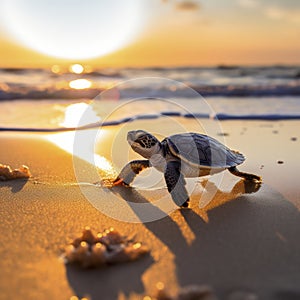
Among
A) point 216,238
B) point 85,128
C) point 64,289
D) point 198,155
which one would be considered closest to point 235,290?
point 216,238

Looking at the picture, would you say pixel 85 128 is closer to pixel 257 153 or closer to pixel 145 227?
pixel 257 153

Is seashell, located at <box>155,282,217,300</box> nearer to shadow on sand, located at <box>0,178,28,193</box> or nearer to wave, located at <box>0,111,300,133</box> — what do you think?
shadow on sand, located at <box>0,178,28,193</box>

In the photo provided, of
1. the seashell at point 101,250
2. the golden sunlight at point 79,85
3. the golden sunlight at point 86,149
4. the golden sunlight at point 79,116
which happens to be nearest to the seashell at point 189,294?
the seashell at point 101,250

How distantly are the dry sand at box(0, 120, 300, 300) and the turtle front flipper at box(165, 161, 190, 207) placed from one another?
0.52 ft

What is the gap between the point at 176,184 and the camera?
4.21m

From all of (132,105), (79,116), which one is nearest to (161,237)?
(79,116)

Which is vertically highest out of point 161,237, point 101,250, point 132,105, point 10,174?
point 132,105

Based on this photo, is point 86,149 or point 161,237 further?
point 86,149

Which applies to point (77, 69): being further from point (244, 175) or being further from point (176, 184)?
point (176, 184)

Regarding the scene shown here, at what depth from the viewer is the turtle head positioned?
4.50 metres

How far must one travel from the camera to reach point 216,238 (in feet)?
11.3

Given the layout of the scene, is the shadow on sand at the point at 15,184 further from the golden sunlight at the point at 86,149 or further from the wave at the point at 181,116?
the wave at the point at 181,116

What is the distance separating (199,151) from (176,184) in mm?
487

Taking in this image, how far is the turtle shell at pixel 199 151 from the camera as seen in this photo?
4.41m
